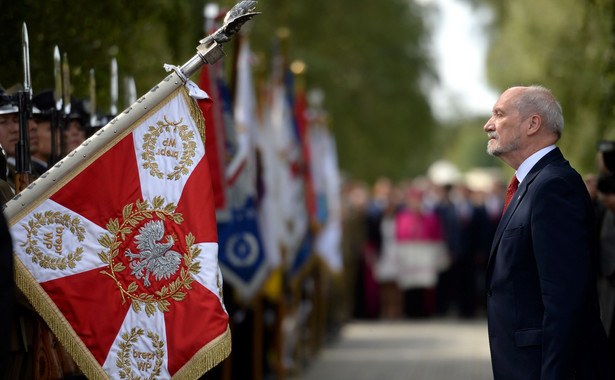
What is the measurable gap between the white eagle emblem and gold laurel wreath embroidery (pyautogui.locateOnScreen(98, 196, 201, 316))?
0.04 m

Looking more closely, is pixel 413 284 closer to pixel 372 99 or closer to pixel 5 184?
pixel 372 99

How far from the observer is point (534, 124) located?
4.98 meters

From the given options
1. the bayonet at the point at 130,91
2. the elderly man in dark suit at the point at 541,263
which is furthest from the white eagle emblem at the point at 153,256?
the bayonet at the point at 130,91

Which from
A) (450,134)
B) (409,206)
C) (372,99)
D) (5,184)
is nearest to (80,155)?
(5,184)

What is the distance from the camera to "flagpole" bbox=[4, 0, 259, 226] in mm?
5184

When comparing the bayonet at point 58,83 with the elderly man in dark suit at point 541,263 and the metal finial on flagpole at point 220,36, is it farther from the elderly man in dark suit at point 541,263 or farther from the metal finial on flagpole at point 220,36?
the elderly man in dark suit at point 541,263

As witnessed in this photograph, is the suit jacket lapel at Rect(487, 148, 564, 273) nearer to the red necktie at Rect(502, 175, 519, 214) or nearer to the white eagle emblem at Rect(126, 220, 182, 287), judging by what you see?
the red necktie at Rect(502, 175, 519, 214)

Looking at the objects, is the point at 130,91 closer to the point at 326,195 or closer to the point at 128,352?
the point at 128,352

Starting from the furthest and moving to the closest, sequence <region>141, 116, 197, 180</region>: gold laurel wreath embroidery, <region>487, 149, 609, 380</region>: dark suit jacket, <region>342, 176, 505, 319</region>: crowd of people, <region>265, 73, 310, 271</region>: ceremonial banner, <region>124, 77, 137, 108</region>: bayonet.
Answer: <region>342, 176, 505, 319</region>: crowd of people < <region>265, 73, 310, 271</region>: ceremonial banner < <region>124, 77, 137, 108</region>: bayonet < <region>141, 116, 197, 180</region>: gold laurel wreath embroidery < <region>487, 149, 609, 380</region>: dark suit jacket

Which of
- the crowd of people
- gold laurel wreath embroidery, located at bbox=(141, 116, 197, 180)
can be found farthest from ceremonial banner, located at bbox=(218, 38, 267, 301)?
the crowd of people

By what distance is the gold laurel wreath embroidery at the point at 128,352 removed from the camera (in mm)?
5164

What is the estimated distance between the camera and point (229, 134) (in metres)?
10.1

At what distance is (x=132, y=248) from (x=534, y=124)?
1.97 metres

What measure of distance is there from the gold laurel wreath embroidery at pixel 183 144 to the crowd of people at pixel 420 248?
562 inches
